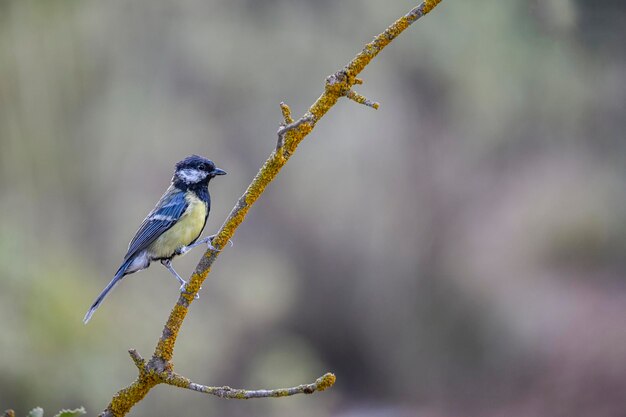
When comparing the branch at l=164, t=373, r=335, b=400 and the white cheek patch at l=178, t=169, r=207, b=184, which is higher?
the white cheek patch at l=178, t=169, r=207, b=184

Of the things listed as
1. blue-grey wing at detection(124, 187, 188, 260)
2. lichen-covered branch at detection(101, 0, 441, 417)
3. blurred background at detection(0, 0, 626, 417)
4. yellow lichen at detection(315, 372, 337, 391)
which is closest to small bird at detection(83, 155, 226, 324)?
blue-grey wing at detection(124, 187, 188, 260)

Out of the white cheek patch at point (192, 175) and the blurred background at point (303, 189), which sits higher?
the blurred background at point (303, 189)

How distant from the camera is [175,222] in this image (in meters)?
1.65

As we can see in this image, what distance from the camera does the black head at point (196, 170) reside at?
5.58ft

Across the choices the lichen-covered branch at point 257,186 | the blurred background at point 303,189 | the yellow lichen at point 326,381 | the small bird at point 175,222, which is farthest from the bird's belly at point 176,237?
the blurred background at point 303,189

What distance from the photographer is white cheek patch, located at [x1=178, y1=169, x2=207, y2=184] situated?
1.71 m

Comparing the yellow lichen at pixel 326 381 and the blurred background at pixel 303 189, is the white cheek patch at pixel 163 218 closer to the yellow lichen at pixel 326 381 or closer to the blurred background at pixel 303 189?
the yellow lichen at pixel 326 381

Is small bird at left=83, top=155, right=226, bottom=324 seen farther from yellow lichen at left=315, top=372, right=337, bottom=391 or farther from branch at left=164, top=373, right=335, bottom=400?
yellow lichen at left=315, top=372, right=337, bottom=391

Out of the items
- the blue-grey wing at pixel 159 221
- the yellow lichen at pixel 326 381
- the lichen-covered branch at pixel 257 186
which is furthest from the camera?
the blue-grey wing at pixel 159 221

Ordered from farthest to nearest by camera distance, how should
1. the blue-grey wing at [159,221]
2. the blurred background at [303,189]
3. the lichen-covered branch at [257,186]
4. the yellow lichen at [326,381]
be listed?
the blurred background at [303,189] < the blue-grey wing at [159,221] < the lichen-covered branch at [257,186] < the yellow lichen at [326,381]

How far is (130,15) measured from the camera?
4.07 m

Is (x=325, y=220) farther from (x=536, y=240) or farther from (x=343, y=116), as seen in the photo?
(x=536, y=240)

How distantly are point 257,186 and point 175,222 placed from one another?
807mm

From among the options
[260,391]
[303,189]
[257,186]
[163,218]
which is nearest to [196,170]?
[163,218]
